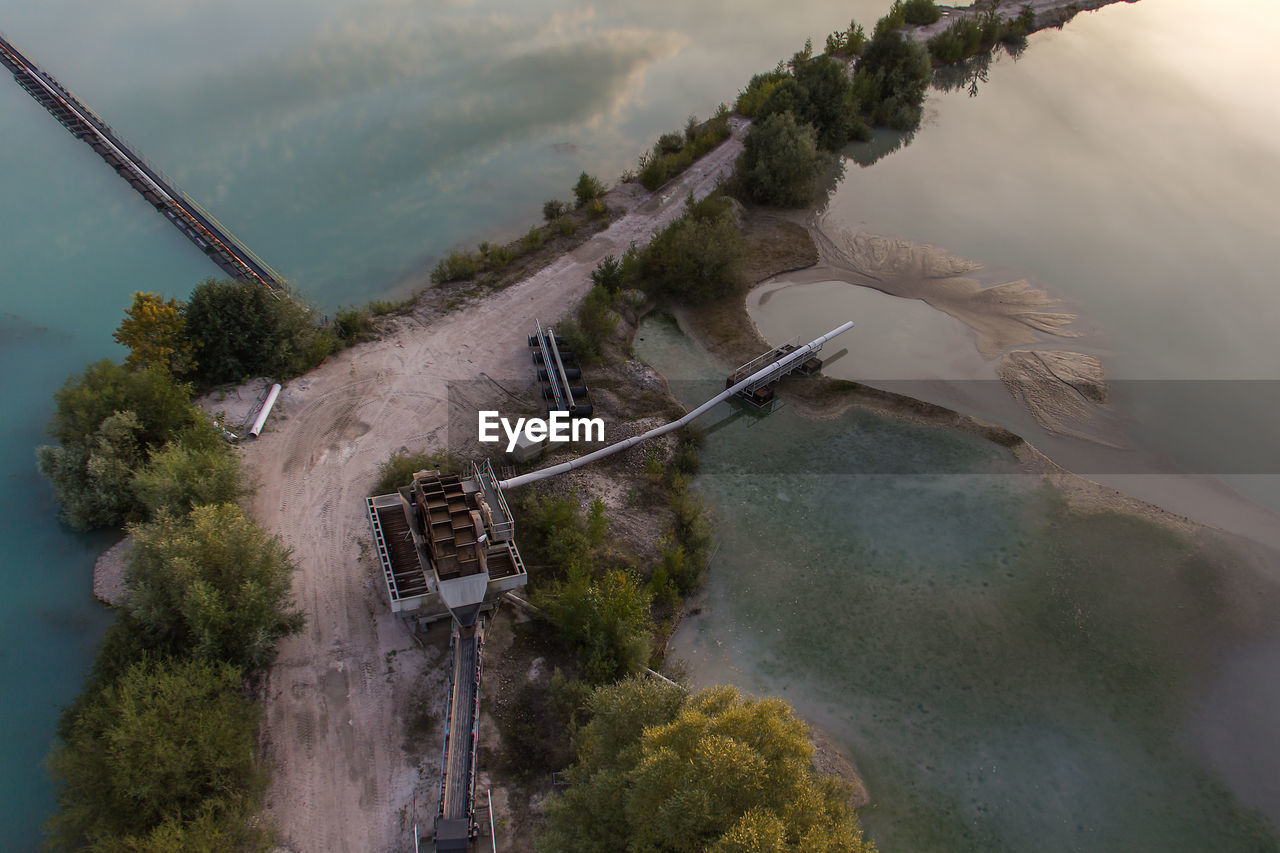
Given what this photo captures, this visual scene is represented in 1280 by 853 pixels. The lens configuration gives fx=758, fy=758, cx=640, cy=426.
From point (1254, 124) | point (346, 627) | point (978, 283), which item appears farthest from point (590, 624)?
point (1254, 124)

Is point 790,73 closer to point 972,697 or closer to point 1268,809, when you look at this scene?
point 972,697

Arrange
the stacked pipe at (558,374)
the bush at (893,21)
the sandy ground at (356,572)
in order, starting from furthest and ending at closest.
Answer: the bush at (893,21) → the stacked pipe at (558,374) → the sandy ground at (356,572)

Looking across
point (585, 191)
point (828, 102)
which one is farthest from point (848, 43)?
point (585, 191)

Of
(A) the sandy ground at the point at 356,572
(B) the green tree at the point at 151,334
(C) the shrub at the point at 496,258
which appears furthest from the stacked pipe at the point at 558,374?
(B) the green tree at the point at 151,334

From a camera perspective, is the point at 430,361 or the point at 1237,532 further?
the point at 430,361

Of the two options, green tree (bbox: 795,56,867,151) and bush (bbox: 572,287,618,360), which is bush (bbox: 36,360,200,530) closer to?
bush (bbox: 572,287,618,360)

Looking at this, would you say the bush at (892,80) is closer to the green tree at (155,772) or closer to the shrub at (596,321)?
the shrub at (596,321)
